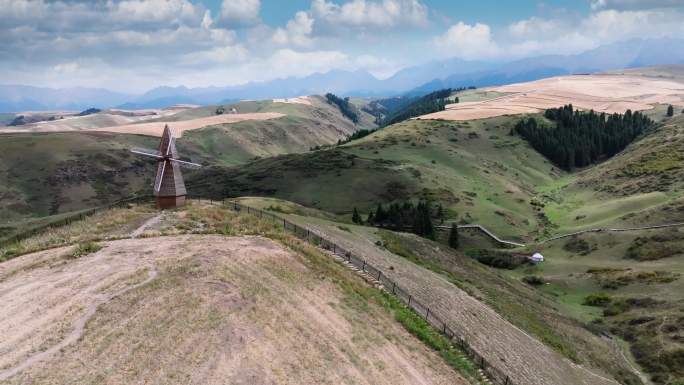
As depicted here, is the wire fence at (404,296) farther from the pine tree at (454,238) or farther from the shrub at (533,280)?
the pine tree at (454,238)

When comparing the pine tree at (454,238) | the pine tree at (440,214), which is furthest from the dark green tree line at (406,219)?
the pine tree at (440,214)

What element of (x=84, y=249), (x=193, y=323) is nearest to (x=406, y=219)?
(x=84, y=249)

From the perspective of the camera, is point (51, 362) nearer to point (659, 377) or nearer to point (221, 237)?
point (221, 237)

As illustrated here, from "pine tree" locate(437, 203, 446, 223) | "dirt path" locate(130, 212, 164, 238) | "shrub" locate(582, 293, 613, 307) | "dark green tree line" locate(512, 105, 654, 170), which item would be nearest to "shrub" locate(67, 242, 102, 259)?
"dirt path" locate(130, 212, 164, 238)

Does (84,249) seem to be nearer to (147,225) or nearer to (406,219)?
(147,225)

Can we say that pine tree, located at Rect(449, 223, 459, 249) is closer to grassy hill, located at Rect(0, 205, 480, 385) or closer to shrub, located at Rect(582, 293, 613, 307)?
shrub, located at Rect(582, 293, 613, 307)

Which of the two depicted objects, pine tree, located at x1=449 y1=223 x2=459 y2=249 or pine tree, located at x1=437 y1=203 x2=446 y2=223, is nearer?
pine tree, located at x1=449 y1=223 x2=459 y2=249

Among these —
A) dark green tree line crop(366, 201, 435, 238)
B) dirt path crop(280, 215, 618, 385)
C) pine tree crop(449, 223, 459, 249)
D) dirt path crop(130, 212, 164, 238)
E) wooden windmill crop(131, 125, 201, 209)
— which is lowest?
pine tree crop(449, 223, 459, 249)
